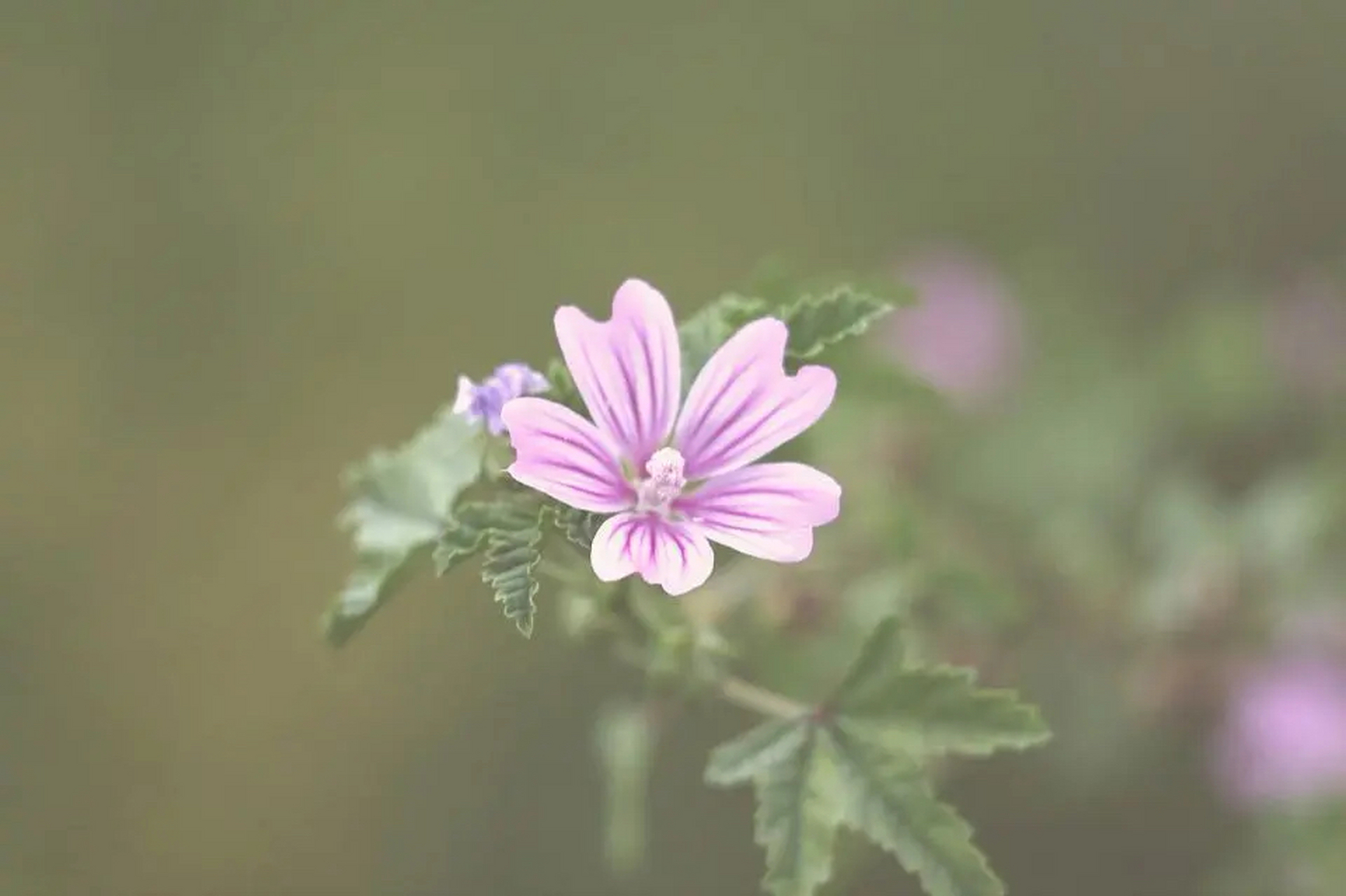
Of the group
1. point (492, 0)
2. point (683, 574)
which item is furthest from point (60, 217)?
point (683, 574)

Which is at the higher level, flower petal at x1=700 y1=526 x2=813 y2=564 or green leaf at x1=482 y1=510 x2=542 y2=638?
flower petal at x1=700 y1=526 x2=813 y2=564

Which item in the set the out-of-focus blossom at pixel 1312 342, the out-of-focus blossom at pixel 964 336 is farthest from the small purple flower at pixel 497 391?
the out-of-focus blossom at pixel 1312 342

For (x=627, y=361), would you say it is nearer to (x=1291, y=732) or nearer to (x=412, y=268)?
(x=1291, y=732)

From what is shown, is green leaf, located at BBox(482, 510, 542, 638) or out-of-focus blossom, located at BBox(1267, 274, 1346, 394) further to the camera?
out-of-focus blossom, located at BBox(1267, 274, 1346, 394)

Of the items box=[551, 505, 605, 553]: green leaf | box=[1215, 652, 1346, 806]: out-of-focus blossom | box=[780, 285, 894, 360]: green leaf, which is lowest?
box=[551, 505, 605, 553]: green leaf

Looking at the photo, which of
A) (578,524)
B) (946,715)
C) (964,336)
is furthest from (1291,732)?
(578,524)

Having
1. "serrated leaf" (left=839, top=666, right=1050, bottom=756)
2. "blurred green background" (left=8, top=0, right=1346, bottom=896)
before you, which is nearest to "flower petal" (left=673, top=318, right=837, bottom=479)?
"serrated leaf" (left=839, top=666, right=1050, bottom=756)

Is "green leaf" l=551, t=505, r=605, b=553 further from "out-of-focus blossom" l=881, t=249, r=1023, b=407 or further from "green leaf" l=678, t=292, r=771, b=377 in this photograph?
"out-of-focus blossom" l=881, t=249, r=1023, b=407
